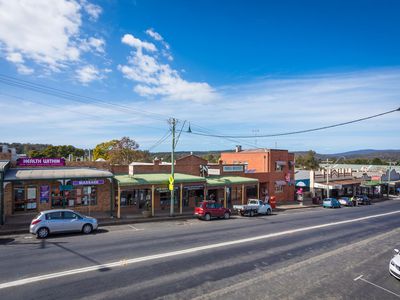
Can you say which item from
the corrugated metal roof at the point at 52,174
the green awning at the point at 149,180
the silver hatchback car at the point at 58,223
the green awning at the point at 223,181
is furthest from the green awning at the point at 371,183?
the silver hatchback car at the point at 58,223

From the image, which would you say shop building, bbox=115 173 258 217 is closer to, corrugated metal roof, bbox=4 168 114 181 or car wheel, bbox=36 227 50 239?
corrugated metal roof, bbox=4 168 114 181

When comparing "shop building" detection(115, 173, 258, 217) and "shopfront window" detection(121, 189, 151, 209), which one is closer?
"shop building" detection(115, 173, 258, 217)

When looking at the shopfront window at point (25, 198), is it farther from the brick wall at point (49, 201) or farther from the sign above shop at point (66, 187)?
the sign above shop at point (66, 187)

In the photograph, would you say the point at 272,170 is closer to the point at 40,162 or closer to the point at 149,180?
the point at 149,180

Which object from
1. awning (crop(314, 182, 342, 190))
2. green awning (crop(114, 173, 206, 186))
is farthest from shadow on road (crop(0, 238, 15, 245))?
awning (crop(314, 182, 342, 190))

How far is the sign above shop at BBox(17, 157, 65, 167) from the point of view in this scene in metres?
24.4

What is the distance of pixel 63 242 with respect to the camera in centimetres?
1645

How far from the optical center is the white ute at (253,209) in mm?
30369

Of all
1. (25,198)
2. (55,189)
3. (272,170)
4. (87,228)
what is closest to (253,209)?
(272,170)

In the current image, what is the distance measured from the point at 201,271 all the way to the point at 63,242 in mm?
8258

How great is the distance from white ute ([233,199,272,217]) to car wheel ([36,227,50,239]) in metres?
17.5

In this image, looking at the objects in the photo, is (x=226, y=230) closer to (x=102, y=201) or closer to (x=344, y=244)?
(x=344, y=244)

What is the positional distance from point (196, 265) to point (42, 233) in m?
9.66

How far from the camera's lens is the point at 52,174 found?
76.1 ft
